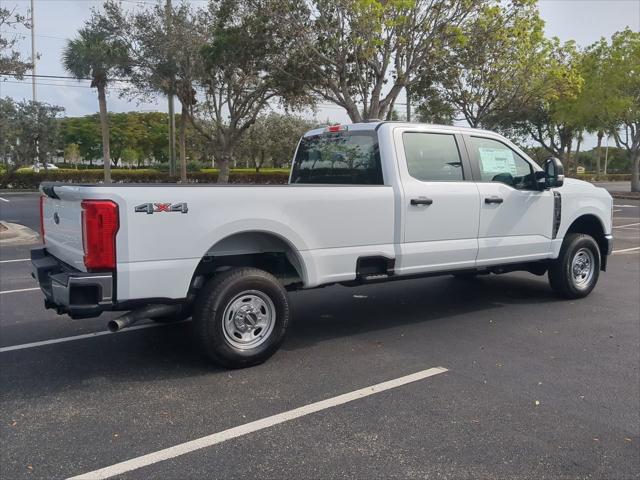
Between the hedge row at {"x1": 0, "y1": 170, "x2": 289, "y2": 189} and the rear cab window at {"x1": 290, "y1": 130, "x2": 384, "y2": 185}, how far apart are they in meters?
27.5

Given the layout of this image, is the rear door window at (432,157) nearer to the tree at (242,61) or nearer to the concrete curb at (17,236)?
the concrete curb at (17,236)

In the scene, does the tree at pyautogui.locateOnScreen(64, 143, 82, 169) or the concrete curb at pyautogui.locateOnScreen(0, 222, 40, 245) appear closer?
the concrete curb at pyautogui.locateOnScreen(0, 222, 40, 245)

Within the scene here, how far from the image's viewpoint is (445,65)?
2164 cm

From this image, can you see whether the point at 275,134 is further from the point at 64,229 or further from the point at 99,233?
the point at 99,233

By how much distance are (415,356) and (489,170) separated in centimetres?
238

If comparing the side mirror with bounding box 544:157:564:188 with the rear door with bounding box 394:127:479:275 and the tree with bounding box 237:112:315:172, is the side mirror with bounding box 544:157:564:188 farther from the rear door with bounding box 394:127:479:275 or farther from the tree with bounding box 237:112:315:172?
the tree with bounding box 237:112:315:172

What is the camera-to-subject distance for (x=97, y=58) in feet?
84.2

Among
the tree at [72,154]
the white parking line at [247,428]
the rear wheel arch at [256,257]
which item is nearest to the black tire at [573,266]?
the white parking line at [247,428]

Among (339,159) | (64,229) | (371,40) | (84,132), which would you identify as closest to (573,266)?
(339,159)

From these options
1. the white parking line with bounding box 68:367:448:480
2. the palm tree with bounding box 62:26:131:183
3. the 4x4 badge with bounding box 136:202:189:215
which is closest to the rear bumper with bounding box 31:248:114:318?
the 4x4 badge with bounding box 136:202:189:215

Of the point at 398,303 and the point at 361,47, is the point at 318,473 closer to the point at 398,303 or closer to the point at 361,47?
the point at 398,303

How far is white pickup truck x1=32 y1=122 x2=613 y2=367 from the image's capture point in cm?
409

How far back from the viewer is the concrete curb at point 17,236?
1311 cm

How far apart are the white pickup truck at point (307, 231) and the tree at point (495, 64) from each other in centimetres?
1195
